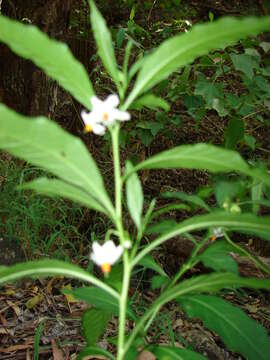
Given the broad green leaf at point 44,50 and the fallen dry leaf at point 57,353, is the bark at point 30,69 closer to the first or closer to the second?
the fallen dry leaf at point 57,353

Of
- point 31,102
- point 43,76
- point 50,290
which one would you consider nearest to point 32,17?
point 43,76

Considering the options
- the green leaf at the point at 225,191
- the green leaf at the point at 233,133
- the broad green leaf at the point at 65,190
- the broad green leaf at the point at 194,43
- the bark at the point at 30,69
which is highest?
the bark at the point at 30,69

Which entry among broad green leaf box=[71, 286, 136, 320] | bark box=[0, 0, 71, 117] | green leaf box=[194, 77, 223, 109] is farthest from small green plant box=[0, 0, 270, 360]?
bark box=[0, 0, 71, 117]

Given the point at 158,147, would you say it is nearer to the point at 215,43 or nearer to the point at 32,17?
the point at 32,17

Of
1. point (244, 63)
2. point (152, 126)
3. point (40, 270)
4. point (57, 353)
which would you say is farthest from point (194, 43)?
point (152, 126)

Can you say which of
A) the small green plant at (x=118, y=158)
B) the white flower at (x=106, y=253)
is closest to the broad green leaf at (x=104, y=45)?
the small green plant at (x=118, y=158)

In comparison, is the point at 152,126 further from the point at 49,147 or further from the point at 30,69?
the point at 49,147
